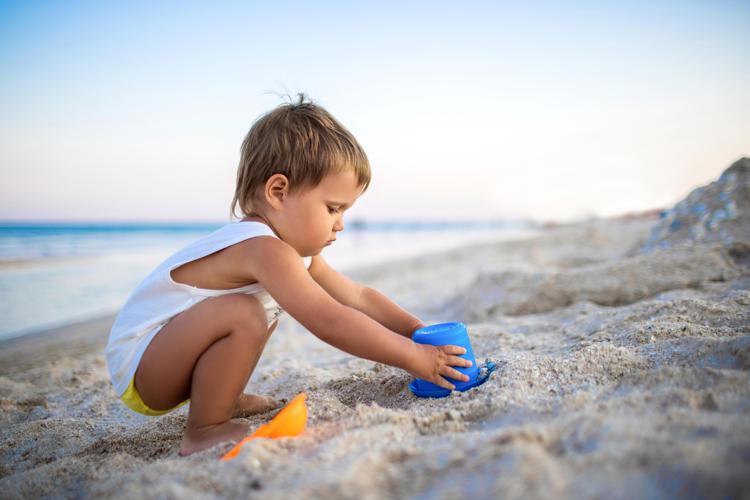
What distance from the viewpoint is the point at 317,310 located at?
1.48 meters

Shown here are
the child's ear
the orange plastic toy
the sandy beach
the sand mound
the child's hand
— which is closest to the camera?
the sandy beach

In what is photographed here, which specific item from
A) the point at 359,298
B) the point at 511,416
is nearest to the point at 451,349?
the point at 511,416

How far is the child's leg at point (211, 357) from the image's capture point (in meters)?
1.47

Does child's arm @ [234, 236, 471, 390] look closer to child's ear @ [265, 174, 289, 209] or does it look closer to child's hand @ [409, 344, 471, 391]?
child's hand @ [409, 344, 471, 391]

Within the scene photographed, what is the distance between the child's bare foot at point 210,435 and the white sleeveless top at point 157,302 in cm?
32

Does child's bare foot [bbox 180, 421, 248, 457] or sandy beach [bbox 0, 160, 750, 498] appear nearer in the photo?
sandy beach [bbox 0, 160, 750, 498]

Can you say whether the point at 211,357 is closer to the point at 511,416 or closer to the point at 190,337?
the point at 190,337

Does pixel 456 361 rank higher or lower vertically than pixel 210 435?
higher

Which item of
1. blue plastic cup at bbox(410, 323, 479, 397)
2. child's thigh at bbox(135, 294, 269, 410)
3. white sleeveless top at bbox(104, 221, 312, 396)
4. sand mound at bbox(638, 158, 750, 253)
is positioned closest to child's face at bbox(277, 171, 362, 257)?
white sleeveless top at bbox(104, 221, 312, 396)

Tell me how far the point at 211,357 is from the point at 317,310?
0.36 meters

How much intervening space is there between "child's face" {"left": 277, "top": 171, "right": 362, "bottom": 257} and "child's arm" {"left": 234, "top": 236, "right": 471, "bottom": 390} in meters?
0.15

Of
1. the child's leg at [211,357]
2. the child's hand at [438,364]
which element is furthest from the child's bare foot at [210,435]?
the child's hand at [438,364]

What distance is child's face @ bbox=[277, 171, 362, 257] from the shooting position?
5.55ft

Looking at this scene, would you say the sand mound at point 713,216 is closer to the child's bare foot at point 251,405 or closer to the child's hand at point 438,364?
Result: the child's hand at point 438,364
